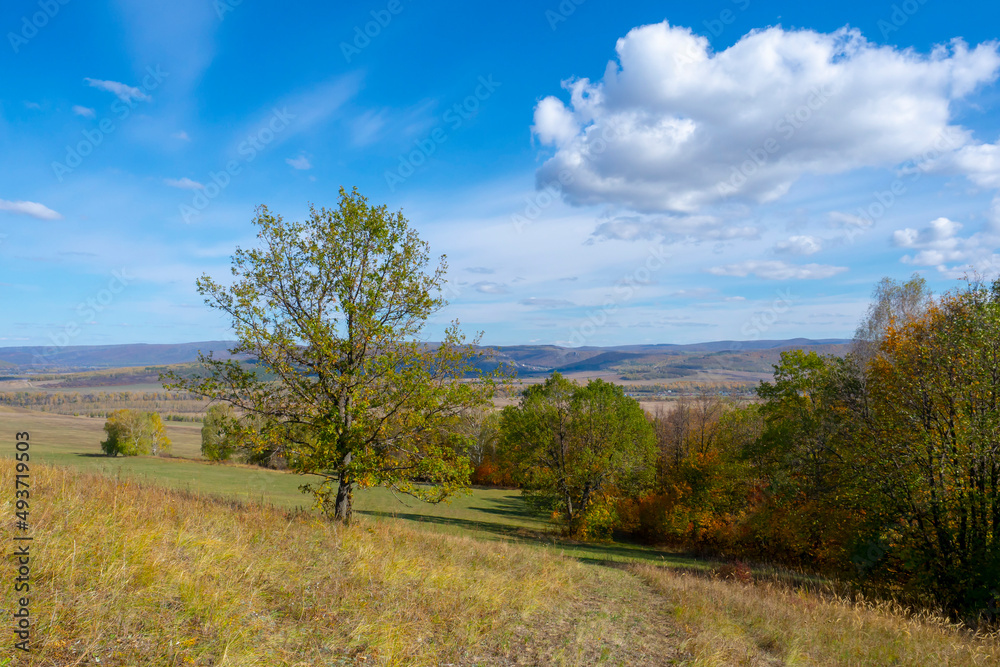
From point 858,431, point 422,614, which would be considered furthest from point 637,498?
point 422,614

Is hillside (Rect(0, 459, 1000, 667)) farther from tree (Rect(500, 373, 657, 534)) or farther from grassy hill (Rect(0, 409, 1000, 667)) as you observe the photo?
tree (Rect(500, 373, 657, 534))

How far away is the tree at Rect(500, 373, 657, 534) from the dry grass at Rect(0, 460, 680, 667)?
3217 centimetres

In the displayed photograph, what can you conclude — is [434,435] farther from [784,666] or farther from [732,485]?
[732,485]

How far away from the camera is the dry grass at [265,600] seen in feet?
16.2

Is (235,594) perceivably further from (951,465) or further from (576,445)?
(576,445)

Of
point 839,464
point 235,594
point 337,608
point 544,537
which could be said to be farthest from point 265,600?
point 544,537

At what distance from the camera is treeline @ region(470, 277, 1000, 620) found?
15.8m

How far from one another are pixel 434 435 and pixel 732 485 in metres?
34.9

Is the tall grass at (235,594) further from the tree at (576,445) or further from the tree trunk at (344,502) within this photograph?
the tree at (576,445)

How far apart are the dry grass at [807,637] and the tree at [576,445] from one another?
30267mm

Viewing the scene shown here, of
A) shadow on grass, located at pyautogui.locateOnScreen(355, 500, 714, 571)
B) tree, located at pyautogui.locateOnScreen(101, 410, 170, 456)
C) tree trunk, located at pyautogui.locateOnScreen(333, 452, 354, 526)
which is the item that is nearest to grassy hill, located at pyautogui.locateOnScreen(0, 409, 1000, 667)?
tree trunk, located at pyautogui.locateOnScreen(333, 452, 354, 526)

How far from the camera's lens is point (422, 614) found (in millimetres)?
6785

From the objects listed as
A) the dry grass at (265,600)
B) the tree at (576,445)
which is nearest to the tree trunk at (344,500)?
the dry grass at (265,600)

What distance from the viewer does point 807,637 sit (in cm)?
853
